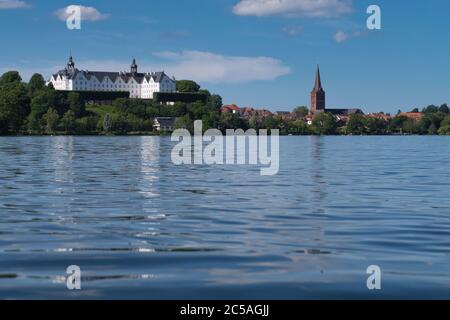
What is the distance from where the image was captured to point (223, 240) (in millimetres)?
13406

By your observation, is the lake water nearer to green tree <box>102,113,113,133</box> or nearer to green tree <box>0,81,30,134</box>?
green tree <box>0,81,30,134</box>

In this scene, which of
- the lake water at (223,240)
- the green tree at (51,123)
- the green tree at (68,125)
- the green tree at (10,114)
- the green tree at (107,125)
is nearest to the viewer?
the lake water at (223,240)

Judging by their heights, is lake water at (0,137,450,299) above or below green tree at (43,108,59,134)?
below

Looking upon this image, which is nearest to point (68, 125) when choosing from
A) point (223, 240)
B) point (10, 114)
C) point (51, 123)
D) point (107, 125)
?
point (51, 123)

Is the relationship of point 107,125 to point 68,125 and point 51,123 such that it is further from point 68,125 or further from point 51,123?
point 51,123

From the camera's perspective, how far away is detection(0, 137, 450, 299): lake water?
970 centimetres

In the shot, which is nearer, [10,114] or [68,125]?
[10,114]

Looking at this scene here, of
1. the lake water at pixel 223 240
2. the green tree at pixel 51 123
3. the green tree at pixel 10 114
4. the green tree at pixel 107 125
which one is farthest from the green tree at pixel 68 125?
the lake water at pixel 223 240

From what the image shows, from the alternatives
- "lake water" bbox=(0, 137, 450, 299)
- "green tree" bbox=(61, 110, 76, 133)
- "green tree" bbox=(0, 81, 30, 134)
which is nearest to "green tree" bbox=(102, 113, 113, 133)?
"green tree" bbox=(61, 110, 76, 133)

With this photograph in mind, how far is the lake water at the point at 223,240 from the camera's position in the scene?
9.70 m

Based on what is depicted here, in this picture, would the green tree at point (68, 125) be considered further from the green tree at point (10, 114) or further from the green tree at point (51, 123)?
the green tree at point (10, 114)

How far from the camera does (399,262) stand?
37.3 feet
